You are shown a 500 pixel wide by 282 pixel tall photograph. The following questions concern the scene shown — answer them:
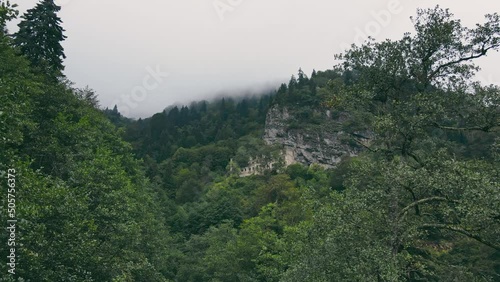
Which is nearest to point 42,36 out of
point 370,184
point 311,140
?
point 370,184

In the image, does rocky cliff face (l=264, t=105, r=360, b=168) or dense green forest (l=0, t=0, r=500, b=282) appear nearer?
dense green forest (l=0, t=0, r=500, b=282)

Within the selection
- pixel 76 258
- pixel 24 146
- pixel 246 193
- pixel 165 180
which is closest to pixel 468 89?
pixel 76 258

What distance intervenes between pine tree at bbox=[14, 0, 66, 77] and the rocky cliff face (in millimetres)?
89727

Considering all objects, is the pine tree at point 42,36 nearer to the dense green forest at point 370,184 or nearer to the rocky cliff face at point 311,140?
the dense green forest at point 370,184

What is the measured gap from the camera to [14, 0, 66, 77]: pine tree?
31.9 meters

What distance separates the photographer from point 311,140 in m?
123

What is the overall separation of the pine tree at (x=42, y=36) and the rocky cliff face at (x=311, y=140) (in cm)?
8973

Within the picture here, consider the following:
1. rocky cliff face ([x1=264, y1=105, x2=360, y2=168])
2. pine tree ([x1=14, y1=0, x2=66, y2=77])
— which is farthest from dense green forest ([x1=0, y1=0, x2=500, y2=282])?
rocky cliff face ([x1=264, y1=105, x2=360, y2=168])

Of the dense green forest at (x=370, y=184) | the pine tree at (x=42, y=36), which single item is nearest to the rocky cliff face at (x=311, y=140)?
the pine tree at (x=42, y=36)

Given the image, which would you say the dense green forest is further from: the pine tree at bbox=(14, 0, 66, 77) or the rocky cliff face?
the rocky cliff face

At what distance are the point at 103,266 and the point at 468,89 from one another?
1683 centimetres

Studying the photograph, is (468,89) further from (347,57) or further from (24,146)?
(24,146)

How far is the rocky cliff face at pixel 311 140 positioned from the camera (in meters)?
122

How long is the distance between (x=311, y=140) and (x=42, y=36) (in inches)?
3800
